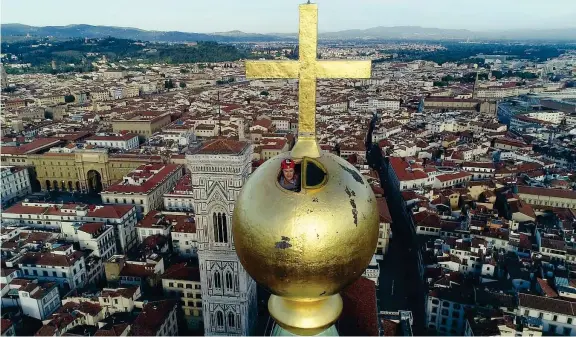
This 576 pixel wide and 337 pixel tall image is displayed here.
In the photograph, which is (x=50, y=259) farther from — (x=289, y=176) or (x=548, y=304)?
(x=289, y=176)

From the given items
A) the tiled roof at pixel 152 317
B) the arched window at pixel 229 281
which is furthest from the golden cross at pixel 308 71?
the tiled roof at pixel 152 317

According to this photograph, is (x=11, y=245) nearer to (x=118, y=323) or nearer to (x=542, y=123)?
(x=118, y=323)

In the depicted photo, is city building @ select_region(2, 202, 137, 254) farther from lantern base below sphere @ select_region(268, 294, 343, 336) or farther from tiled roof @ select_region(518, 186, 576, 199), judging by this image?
tiled roof @ select_region(518, 186, 576, 199)

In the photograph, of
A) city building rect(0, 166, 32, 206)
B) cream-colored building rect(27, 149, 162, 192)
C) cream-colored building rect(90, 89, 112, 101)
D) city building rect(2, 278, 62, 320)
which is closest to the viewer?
city building rect(2, 278, 62, 320)

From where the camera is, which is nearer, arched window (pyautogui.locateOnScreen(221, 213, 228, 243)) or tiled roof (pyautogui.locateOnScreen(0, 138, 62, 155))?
arched window (pyautogui.locateOnScreen(221, 213, 228, 243))

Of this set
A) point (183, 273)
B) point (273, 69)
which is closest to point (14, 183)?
point (183, 273)

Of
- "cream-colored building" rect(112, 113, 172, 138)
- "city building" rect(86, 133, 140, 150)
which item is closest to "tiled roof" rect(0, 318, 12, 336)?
"city building" rect(86, 133, 140, 150)

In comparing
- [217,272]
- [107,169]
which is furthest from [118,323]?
[107,169]

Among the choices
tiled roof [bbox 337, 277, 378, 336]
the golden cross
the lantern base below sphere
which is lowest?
tiled roof [bbox 337, 277, 378, 336]
